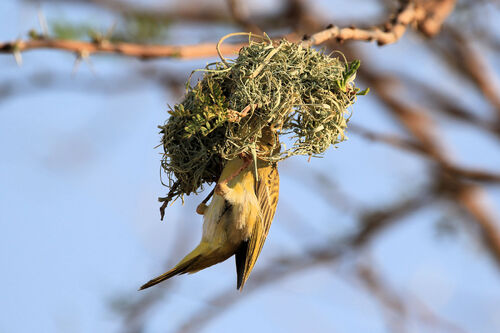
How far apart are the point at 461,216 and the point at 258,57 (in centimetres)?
670

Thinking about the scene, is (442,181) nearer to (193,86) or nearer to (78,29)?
(78,29)

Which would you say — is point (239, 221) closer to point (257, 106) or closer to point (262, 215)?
point (262, 215)

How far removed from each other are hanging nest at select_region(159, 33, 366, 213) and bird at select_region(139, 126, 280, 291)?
0.18 meters

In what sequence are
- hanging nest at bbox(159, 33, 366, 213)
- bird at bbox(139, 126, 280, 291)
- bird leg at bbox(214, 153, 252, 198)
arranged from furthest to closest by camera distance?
bird at bbox(139, 126, 280, 291)
bird leg at bbox(214, 153, 252, 198)
hanging nest at bbox(159, 33, 366, 213)

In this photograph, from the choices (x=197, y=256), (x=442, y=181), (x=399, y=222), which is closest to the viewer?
(x=197, y=256)

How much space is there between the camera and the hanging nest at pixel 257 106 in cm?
238

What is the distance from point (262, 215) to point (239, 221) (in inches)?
4.3

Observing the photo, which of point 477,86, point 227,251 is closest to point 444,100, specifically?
point 477,86

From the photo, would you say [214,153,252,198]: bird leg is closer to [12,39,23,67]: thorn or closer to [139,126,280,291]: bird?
[139,126,280,291]: bird

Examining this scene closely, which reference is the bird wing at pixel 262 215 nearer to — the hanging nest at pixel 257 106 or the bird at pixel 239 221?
the bird at pixel 239 221

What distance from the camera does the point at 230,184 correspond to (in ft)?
9.16

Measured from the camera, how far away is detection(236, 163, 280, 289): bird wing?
284cm

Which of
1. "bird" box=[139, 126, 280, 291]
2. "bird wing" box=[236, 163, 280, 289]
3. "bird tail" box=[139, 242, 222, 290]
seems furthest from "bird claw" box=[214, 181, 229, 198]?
"bird tail" box=[139, 242, 222, 290]

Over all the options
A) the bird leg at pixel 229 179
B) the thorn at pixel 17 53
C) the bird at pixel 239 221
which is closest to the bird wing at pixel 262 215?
the bird at pixel 239 221
